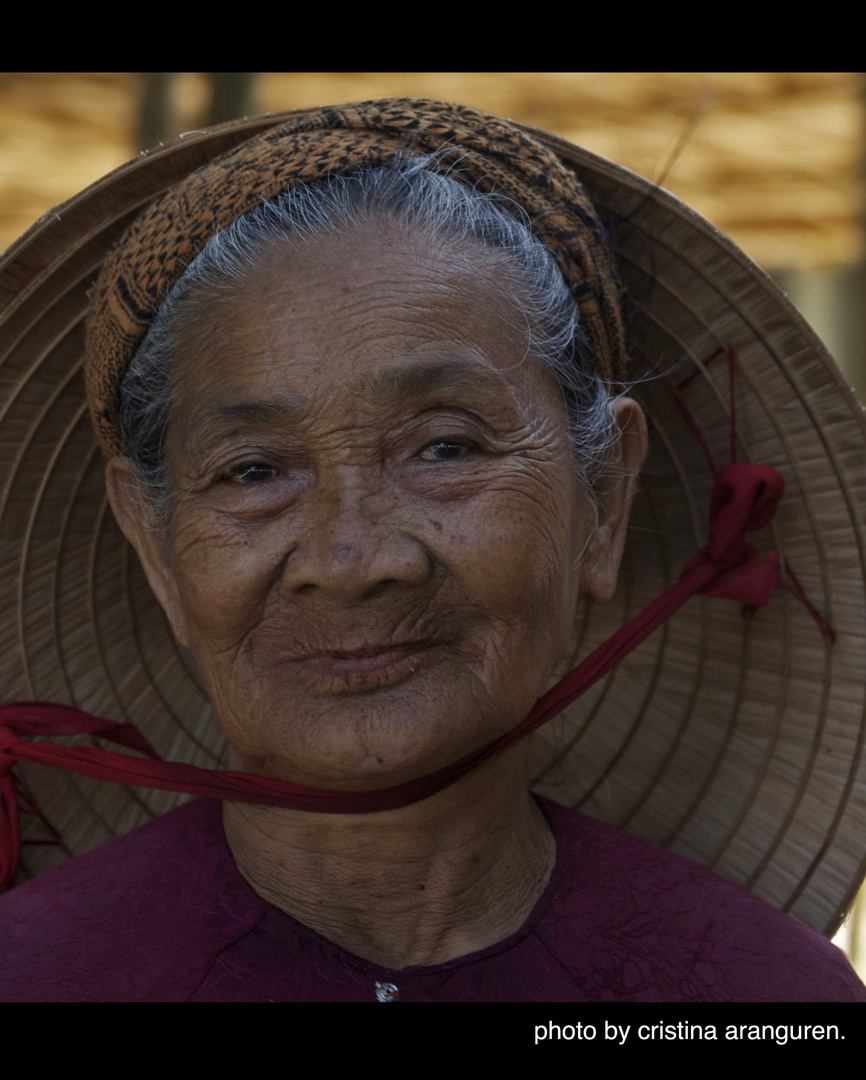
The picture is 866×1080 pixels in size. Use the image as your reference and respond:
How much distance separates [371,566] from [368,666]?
147 mm

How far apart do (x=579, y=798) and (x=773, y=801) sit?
15.7 inches

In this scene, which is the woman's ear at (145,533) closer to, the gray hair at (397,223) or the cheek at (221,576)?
the gray hair at (397,223)

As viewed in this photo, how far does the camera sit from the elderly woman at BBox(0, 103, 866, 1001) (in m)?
1.54

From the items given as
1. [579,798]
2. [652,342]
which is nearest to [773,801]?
[579,798]

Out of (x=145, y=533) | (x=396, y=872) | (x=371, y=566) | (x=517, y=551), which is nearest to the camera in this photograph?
(x=371, y=566)

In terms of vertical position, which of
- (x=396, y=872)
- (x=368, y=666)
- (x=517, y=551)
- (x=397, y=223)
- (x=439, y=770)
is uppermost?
(x=397, y=223)

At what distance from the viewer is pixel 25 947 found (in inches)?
64.2

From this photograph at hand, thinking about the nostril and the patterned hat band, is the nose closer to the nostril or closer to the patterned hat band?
the nostril

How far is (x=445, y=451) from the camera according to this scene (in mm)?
1611

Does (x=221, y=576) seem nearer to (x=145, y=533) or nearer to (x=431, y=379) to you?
(x=145, y=533)

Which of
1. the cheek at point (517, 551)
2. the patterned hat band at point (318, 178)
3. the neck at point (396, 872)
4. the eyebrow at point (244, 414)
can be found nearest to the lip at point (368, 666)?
the cheek at point (517, 551)

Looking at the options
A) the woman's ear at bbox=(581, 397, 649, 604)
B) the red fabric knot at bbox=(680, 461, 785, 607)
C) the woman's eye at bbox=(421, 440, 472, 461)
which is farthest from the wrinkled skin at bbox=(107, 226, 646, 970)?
the red fabric knot at bbox=(680, 461, 785, 607)

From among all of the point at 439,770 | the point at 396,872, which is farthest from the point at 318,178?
the point at 396,872

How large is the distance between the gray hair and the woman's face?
32 millimetres
